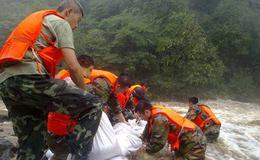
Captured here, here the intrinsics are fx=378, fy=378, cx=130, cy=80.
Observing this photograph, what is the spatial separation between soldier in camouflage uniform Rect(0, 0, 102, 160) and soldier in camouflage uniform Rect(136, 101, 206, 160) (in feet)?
5.55

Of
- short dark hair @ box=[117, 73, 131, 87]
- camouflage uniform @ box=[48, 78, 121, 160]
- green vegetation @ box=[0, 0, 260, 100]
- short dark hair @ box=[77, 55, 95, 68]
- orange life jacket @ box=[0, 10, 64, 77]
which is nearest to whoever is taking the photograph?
orange life jacket @ box=[0, 10, 64, 77]

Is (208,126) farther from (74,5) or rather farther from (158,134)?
(74,5)

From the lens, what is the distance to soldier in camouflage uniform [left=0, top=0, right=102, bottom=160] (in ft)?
9.06

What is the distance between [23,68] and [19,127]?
1.84 feet


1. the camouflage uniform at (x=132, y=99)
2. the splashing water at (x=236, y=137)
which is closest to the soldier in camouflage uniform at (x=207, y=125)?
the splashing water at (x=236, y=137)

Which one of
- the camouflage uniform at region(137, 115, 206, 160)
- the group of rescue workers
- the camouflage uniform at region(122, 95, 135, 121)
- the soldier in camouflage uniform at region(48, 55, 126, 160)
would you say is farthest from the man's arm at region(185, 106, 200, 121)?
the group of rescue workers

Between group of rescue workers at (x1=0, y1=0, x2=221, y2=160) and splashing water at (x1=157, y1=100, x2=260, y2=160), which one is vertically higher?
group of rescue workers at (x1=0, y1=0, x2=221, y2=160)

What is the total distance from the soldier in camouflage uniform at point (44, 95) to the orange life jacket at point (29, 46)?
36 millimetres

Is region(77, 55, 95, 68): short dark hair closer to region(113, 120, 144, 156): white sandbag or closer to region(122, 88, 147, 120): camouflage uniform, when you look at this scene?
region(113, 120, 144, 156): white sandbag

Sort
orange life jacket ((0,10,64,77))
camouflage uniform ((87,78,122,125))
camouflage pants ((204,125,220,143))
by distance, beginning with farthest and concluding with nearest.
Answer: camouflage pants ((204,125,220,143)) → camouflage uniform ((87,78,122,125)) → orange life jacket ((0,10,64,77))

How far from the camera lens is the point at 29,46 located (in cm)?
281

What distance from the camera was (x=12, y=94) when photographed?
9.20ft

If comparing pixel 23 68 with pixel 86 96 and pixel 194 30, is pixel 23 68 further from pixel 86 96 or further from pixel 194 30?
pixel 194 30

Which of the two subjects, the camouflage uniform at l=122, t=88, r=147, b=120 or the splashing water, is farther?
the camouflage uniform at l=122, t=88, r=147, b=120
